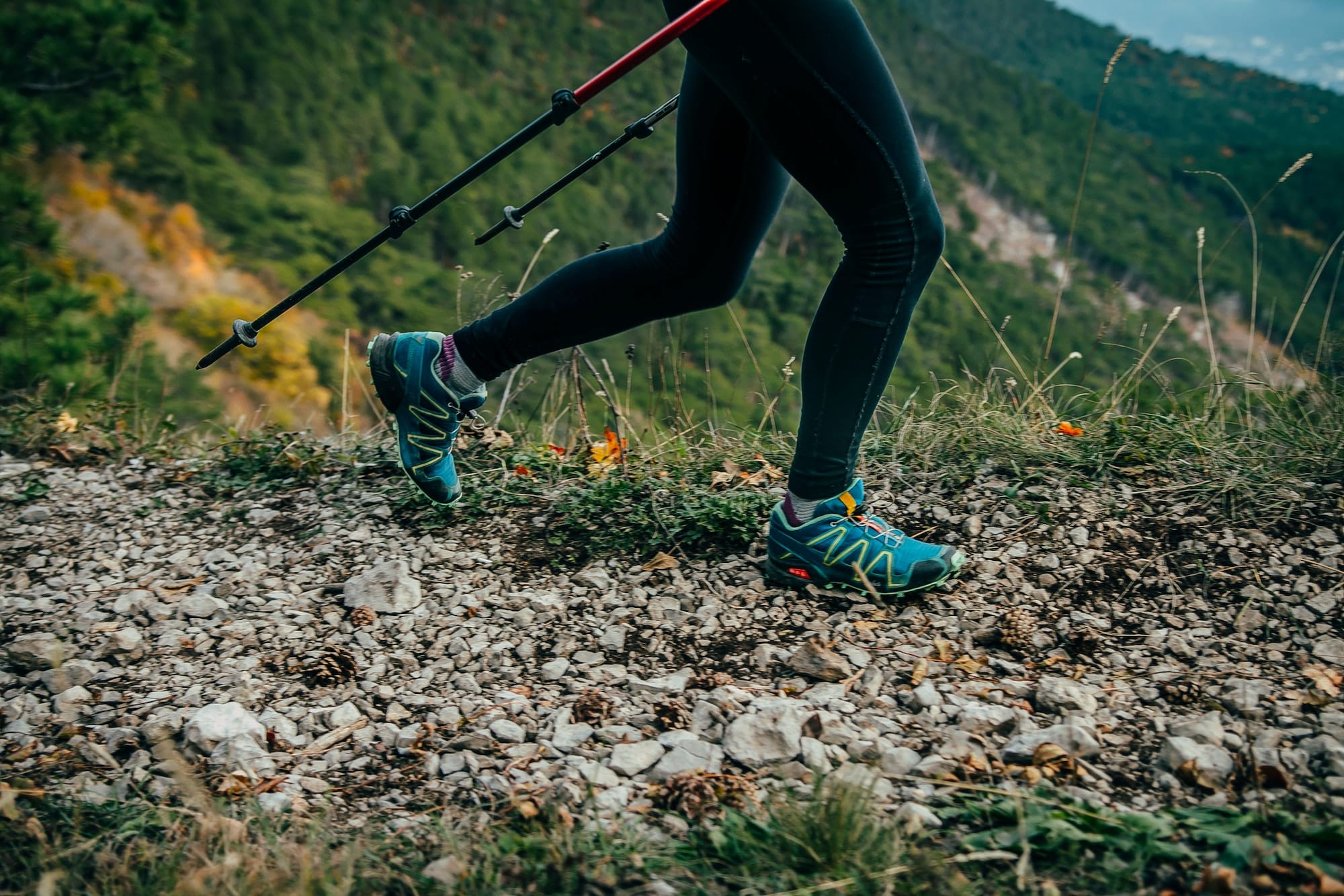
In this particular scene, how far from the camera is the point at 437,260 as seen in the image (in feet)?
69.7

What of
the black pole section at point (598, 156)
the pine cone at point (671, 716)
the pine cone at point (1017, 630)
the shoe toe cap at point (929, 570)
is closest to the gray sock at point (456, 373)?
the black pole section at point (598, 156)

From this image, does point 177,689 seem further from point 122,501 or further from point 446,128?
point 446,128

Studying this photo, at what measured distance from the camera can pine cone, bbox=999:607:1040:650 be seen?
183 cm

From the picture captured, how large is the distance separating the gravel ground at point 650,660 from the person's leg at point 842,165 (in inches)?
19.6

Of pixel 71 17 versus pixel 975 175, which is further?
pixel 975 175

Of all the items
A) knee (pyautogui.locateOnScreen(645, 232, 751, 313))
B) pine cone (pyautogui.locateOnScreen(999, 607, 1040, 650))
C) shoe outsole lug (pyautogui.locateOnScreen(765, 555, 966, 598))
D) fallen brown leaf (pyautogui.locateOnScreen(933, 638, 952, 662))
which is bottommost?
fallen brown leaf (pyautogui.locateOnScreen(933, 638, 952, 662))

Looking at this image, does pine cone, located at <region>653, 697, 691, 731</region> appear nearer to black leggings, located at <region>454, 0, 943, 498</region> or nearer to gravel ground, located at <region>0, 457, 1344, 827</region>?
gravel ground, located at <region>0, 457, 1344, 827</region>

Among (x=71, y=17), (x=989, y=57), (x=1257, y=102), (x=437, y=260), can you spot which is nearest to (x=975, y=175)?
(x=989, y=57)

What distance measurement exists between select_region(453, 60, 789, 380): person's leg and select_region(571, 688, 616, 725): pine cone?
2.74 feet

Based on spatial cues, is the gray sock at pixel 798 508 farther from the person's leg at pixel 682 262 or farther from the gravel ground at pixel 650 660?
the person's leg at pixel 682 262

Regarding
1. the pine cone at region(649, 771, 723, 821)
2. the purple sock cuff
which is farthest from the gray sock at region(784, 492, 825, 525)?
the purple sock cuff

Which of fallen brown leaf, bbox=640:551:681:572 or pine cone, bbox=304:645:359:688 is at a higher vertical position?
fallen brown leaf, bbox=640:551:681:572

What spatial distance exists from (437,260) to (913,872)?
70.5 ft

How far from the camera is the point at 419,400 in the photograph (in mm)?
2201
